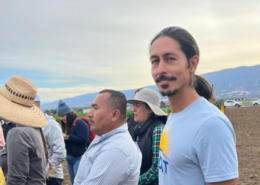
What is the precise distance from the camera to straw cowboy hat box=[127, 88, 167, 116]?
3561 millimetres

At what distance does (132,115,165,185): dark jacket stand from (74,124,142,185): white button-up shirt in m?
0.88

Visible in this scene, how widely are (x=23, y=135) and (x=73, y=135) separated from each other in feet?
7.54

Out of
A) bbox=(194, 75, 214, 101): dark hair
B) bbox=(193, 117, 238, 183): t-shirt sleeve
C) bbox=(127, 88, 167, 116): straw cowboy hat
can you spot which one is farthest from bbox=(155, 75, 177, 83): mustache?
bbox=(127, 88, 167, 116): straw cowboy hat

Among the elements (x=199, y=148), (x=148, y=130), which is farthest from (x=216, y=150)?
(x=148, y=130)

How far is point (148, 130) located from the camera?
3.42 m

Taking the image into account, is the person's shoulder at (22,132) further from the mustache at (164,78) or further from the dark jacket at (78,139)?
the dark jacket at (78,139)

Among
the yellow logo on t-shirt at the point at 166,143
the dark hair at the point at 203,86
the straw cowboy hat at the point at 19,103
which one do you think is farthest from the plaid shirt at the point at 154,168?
the yellow logo on t-shirt at the point at 166,143

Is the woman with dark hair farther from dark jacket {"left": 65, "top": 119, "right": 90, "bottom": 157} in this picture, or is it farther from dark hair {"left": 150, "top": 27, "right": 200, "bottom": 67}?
dark hair {"left": 150, "top": 27, "right": 200, "bottom": 67}

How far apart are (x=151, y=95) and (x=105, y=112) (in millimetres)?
1283

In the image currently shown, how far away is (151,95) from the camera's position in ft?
12.2

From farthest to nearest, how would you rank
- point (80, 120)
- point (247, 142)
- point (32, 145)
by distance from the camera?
point (247, 142), point (80, 120), point (32, 145)

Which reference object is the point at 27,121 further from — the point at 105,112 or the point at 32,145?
the point at 105,112

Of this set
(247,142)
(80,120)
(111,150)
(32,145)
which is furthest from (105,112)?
(247,142)

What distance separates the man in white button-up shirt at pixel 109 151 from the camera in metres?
2.21
